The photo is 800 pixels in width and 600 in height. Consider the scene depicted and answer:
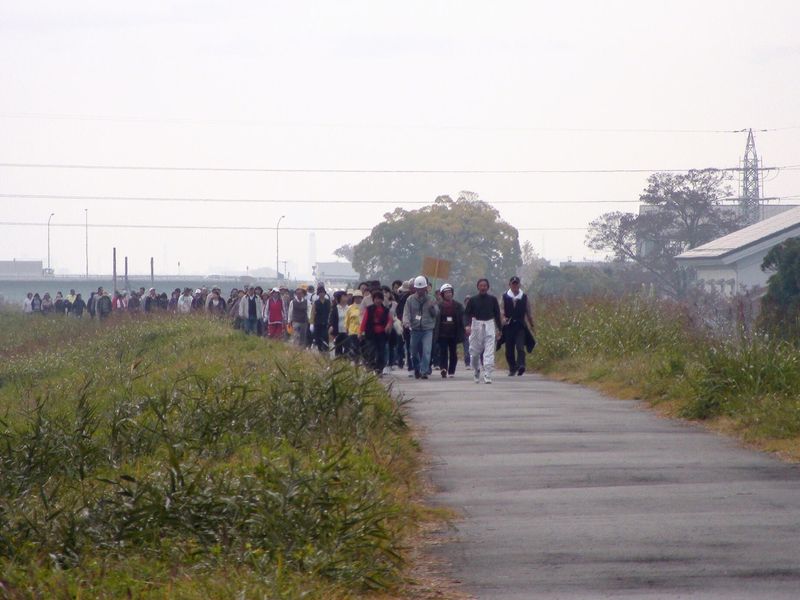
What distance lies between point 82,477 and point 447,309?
42.8 ft

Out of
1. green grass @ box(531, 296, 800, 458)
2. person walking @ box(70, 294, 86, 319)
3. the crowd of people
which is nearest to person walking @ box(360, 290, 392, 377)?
the crowd of people

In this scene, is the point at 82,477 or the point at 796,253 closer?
the point at 82,477

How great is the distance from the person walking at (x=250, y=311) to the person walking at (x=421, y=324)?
13.0 m

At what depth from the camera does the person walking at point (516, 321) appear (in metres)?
21.7

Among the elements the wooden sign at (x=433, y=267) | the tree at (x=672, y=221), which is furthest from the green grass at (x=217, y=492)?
the tree at (x=672, y=221)

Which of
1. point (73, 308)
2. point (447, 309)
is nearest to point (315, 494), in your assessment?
point (447, 309)

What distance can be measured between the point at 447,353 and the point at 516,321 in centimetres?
134

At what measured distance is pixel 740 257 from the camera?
45.2 m

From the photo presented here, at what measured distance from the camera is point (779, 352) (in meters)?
14.0

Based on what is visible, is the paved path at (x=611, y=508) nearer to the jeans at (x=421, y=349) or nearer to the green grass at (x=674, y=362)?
the green grass at (x=674, y=362)

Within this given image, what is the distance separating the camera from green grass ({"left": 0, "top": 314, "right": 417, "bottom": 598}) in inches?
246

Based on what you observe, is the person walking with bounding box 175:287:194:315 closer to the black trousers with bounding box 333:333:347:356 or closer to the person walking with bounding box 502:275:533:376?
the black trousers with bounding box 333:333:347:356

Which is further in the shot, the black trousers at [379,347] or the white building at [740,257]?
the white building at [740,257]

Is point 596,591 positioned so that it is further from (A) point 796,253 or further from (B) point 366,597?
(A) point 796,253
